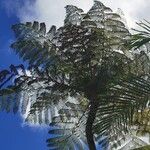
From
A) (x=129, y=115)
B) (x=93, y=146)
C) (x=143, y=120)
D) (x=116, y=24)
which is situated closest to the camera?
(x=129, y=115)

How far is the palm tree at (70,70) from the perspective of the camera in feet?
38.5

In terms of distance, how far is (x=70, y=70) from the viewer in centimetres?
1196

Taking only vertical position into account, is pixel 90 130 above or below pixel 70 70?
below

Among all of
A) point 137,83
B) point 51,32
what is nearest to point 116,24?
point 51,32

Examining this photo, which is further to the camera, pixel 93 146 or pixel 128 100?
pixel 93 146

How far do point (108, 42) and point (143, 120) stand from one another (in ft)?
5.68

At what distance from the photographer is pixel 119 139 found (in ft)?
40.4

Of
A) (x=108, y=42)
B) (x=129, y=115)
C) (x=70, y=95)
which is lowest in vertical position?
(x=129, y=115)

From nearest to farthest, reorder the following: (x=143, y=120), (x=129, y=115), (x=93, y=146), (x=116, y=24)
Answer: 1. (x=129, y=115)
2. (x=93, y=146)
3. (x=143, y=120)
4. (x=116, y=24)

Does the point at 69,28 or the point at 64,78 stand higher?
the point at 69,28

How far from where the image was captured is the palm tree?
11.7 metres

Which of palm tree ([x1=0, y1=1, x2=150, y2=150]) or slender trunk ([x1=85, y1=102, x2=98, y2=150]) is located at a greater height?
palm tree ([x1=0, y1=1, x2=150, y2=150])

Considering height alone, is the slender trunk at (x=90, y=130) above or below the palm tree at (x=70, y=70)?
below

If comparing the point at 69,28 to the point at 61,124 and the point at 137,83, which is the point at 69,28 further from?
the point at 137,83
